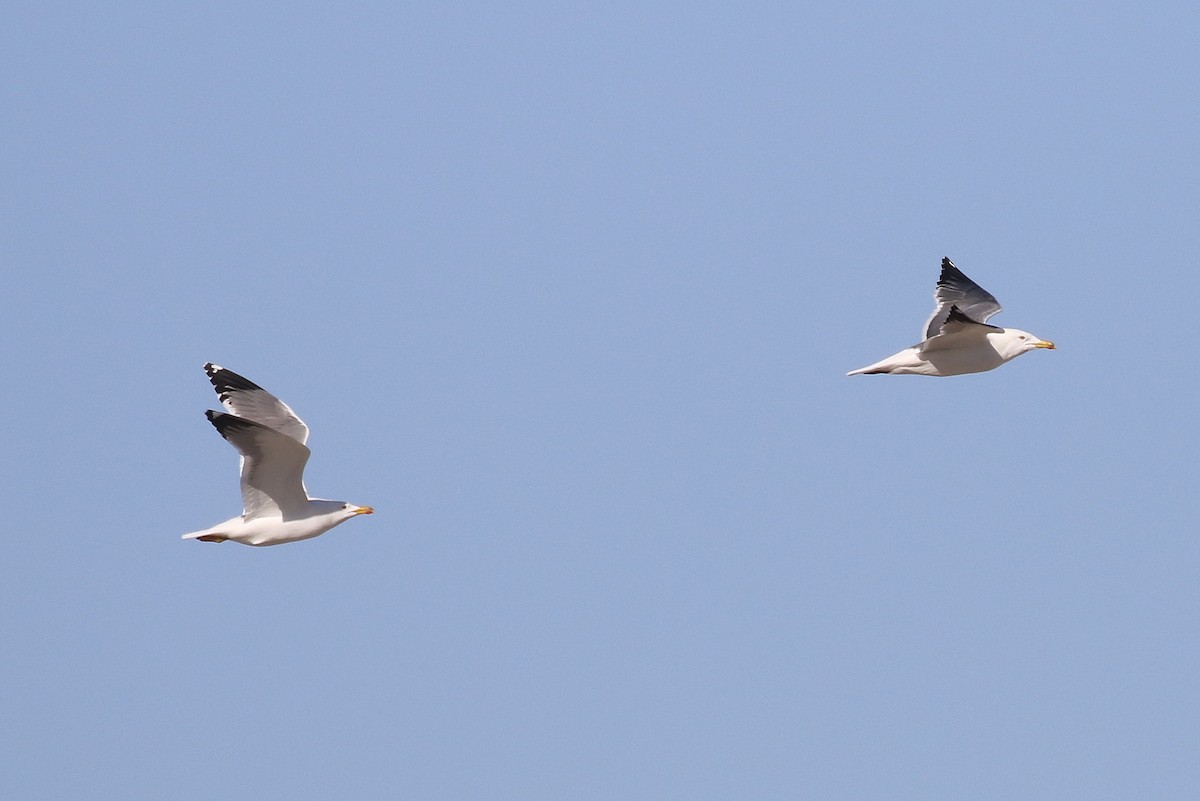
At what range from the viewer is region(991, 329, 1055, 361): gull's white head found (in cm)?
2392

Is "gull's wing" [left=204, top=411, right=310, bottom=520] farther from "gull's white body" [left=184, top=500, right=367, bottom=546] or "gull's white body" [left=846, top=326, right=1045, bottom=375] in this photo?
"gull's white body" [left=846, top=326, right=1045, bottom=375]

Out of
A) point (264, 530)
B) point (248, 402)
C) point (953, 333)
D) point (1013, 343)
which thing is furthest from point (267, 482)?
point (1013, 343)

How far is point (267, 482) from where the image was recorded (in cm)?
2055

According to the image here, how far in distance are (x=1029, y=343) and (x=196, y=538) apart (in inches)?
441

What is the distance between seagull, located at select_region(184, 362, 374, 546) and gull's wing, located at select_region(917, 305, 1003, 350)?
26.1 ft

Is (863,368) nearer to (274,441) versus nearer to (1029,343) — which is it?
(1029,343)

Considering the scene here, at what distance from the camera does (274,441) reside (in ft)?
65.9

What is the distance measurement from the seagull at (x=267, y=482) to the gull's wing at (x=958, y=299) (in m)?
8.79

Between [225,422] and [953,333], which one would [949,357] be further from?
[225,422]

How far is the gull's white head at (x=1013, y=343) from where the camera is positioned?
23.9 meters

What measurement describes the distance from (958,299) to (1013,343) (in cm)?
158

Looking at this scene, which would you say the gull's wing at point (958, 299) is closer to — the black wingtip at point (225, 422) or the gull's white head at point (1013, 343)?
the gull's white head at point (1013, 343)

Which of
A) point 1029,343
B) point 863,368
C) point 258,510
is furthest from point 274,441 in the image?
point 1029,343

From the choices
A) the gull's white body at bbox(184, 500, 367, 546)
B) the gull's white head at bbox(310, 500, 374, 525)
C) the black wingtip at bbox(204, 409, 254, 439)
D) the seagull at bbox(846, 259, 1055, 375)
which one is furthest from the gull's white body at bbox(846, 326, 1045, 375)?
the black wingtip at bbox(204, 409, 254, 439)
